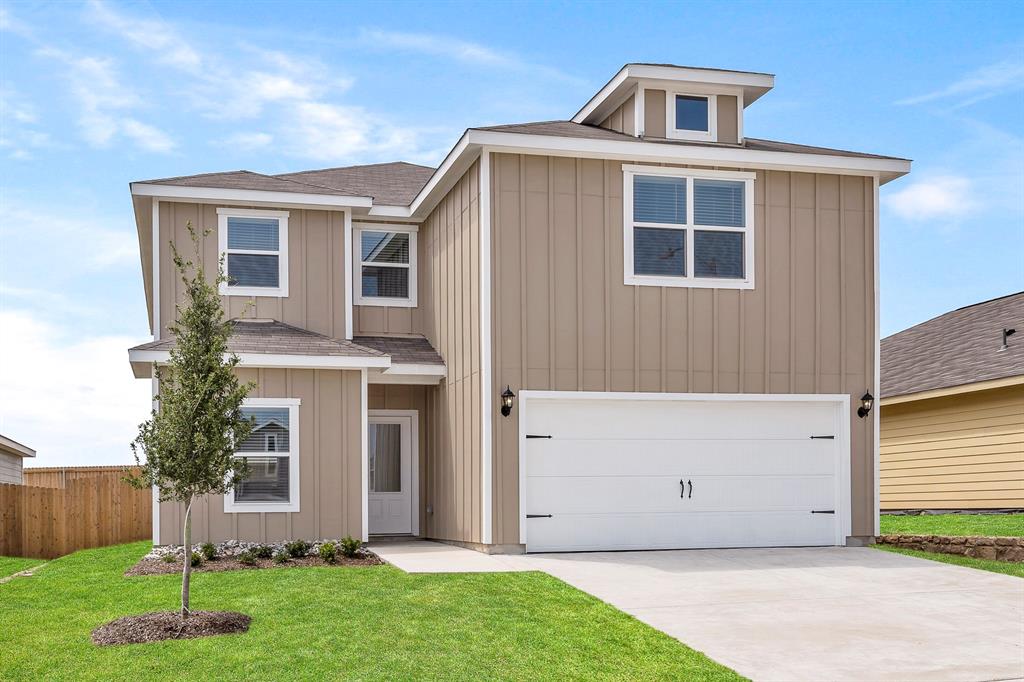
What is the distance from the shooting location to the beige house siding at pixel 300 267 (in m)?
16.3

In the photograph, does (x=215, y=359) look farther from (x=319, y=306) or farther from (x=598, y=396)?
(x=319, y=306)

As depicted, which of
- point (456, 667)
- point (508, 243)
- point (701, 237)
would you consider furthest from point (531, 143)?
point (456, 667)

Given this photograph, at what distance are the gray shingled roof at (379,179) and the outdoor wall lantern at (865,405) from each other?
25.2 ft

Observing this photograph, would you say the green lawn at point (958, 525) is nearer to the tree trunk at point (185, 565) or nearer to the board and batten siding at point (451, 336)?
the board and batten siding at point (451, 336)

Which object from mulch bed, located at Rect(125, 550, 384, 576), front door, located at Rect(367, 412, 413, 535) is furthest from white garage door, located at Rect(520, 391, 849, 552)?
front door, located at Rect(367, 412, 413, 535)

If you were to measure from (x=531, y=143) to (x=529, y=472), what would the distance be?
166 inches

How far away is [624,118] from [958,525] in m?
7.70

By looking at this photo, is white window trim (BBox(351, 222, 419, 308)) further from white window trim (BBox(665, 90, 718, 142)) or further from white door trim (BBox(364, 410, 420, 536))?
white window trim (BBox(665, 90, 718, 142))

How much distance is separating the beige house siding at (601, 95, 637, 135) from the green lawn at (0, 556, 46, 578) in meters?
11.1

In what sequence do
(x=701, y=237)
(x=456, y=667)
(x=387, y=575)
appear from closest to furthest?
(x=456, y=667) < (x=387, y=575) < (x=701, y=237)

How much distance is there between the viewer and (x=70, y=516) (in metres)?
19.4

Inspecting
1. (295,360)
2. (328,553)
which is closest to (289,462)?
(295,360)

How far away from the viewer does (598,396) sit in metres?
13.9

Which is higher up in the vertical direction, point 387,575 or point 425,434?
point 425,434
